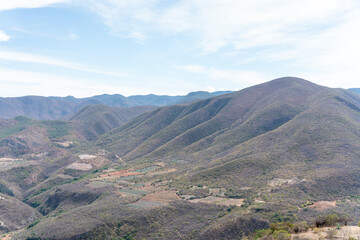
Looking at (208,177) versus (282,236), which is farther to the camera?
(208,177)

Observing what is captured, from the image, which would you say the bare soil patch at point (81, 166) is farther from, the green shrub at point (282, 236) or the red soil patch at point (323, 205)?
the green shrub at point (282, 236)

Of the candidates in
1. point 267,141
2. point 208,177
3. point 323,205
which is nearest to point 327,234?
point 323,205

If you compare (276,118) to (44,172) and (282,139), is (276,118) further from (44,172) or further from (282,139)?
(44,172)

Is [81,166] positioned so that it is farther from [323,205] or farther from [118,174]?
[323,205]

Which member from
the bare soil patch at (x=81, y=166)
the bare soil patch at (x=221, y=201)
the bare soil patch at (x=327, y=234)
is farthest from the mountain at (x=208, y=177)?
the bare soil patch at (x=327, y=234)

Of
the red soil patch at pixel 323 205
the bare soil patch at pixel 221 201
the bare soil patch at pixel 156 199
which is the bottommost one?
the bare soil patch at pixel 156 199

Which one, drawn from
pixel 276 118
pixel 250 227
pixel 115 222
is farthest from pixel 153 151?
pixel 250 227

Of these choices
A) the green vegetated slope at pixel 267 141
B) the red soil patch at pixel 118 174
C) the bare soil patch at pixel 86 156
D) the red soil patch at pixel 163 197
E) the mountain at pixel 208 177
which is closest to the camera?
the mountain at pixel 208 177

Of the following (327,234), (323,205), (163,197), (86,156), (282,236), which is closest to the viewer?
(327,234)

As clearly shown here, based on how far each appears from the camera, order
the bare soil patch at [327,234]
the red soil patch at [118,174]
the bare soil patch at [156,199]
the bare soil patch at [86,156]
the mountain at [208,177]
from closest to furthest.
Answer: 1. the bare soil patch at [327,234]
2. the mountain at [208,177]
3. the bare soil patch at [156,199]
4. the red soil patch at [118,174]
5. the bare soil patch at [86,156]

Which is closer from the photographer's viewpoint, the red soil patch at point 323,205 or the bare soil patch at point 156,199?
the red soil patch at point 323,205
